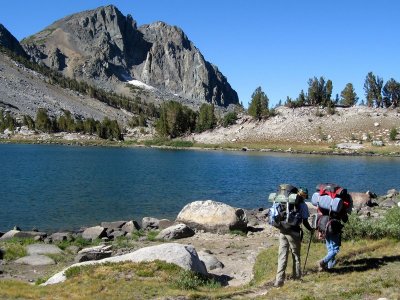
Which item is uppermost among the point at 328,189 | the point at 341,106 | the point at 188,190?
the point at 341,106

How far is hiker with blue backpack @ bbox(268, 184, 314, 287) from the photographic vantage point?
13625mm

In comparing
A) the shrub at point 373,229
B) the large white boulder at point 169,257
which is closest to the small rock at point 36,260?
the large white boulder at point 169,257

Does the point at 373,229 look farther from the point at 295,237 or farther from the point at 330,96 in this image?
the point at 330,96

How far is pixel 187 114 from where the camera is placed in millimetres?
171500

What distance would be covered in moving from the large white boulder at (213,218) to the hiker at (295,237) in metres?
14.0

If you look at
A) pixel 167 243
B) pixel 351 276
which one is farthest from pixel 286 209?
pixel 167 243

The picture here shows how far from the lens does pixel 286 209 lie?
541 inches

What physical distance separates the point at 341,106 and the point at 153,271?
147319 millimetres

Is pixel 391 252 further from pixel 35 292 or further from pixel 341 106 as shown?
pixel 341 106

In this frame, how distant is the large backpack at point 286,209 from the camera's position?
1360cm

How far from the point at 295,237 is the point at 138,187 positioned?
131 ft

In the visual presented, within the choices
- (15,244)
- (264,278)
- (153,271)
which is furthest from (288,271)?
(15,244)

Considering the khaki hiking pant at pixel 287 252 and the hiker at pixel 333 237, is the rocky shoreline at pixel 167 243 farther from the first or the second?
the hiker at pixel 333 237

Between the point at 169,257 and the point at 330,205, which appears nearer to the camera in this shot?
the point at 330,205
